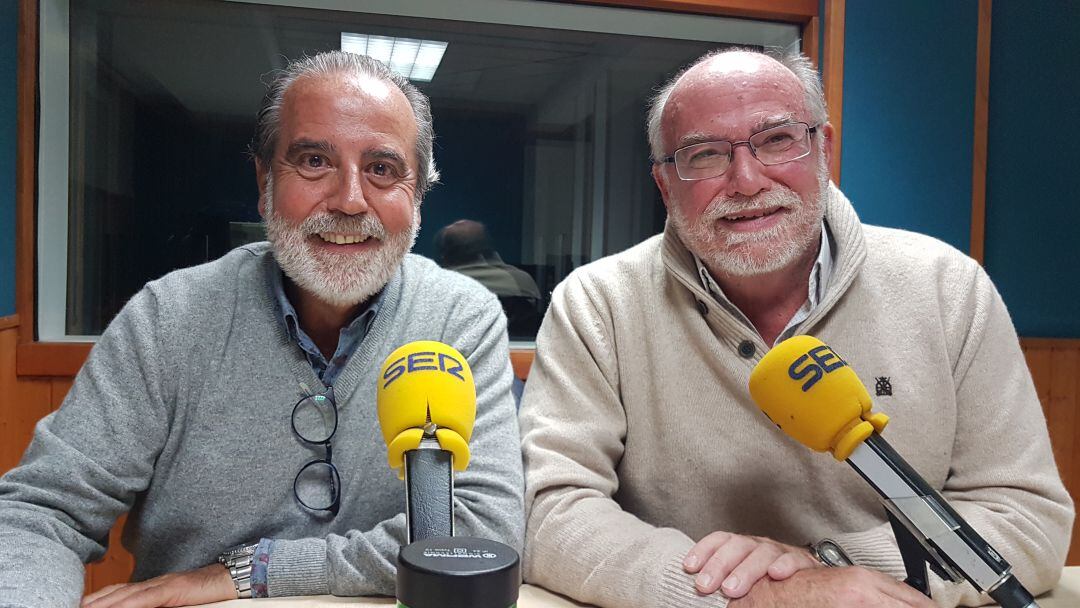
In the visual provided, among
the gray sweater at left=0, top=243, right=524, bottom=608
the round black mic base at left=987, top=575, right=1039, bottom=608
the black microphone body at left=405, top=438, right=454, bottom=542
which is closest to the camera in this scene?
the black microphone body at left=405, top=438, right=454, bottom=542

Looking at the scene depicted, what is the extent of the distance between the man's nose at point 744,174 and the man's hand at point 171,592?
1.02 m

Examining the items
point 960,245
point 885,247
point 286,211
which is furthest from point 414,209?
point 960,245

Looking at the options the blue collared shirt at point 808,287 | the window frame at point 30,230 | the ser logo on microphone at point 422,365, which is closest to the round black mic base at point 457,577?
the ser logo on microphone at point 422,365

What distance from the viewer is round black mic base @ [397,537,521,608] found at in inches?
18.8

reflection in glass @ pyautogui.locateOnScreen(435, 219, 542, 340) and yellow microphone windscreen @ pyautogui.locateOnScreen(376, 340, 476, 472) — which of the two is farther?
reflection in glass @ pyautogui.locateOnScreen(435, 219, 542, 340)

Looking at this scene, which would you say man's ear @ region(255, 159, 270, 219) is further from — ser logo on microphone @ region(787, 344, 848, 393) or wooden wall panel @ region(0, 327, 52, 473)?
wooden wall panel @ region(0, 327, 52, 473)

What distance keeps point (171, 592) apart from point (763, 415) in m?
0.97

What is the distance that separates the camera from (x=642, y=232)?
2781mm

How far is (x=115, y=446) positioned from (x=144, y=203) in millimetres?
1545

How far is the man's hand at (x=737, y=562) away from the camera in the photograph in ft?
A: 3.24

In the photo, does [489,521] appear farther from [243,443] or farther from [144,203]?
[144,203]

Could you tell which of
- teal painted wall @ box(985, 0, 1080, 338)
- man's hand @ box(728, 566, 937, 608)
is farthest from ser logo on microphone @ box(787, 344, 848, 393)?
teal painted wall @ box(985, 0, 1080, 338)

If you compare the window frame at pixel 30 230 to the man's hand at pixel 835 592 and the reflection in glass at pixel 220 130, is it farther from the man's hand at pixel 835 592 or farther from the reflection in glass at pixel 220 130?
the man's hand at pixel 835 592

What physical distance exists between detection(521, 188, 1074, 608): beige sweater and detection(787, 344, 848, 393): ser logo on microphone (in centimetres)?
40
